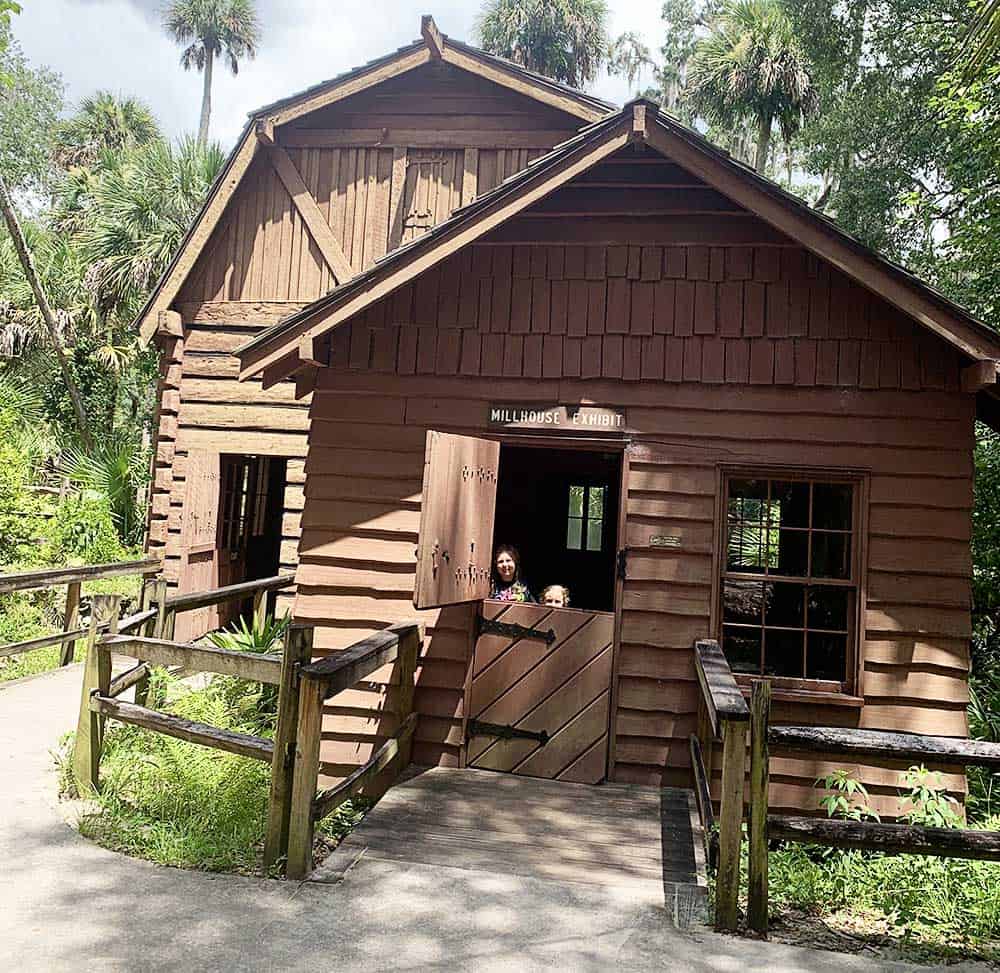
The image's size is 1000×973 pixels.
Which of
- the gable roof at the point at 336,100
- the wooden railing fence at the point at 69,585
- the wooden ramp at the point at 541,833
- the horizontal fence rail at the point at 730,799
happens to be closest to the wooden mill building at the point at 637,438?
the wooden ramp at the point at 541,833

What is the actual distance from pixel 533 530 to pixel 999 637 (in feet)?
19.5

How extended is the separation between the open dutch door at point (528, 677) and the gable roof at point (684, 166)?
4.60ft

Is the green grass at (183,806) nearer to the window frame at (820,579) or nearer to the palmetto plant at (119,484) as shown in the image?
the window frame at (820,579)

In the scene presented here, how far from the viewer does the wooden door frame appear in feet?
22.1

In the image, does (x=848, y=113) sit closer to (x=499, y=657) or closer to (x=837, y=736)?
(x=499, y=657)

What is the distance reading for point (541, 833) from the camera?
5.59 metres

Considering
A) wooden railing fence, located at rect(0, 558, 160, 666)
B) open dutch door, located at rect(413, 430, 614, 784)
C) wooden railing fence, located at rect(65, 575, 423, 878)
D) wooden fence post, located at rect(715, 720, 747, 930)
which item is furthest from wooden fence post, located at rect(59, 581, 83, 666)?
wooden fence post, located at rect(715, 720, 747, 930)

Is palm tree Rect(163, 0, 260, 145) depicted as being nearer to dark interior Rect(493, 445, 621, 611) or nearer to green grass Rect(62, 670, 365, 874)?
dark interior Rect(493, 445, 621, 611)

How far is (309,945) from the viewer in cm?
382

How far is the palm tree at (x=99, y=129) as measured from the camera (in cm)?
3406

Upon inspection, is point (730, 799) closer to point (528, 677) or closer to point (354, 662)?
point (354, 662)

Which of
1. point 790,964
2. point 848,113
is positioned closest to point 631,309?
point 790,964

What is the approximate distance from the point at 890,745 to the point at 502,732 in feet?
10.6

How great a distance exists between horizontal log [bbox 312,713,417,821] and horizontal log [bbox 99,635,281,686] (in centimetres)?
67
